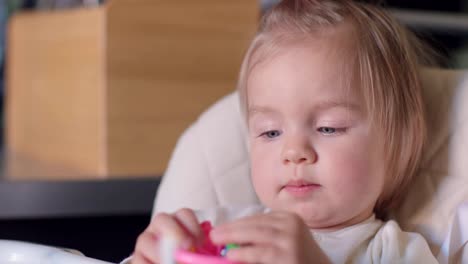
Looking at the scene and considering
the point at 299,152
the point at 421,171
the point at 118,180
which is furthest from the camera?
the point at 118,180

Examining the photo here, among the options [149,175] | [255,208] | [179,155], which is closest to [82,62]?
[149,175]

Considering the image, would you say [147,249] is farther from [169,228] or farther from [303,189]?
[303,189]

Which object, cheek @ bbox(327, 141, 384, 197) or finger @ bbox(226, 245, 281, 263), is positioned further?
cheek @ bbox(327, 141, 384, 197)

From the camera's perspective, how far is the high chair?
0.84m

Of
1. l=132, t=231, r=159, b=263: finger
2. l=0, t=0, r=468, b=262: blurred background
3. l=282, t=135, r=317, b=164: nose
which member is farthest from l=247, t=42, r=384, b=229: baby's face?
l=0, t=0, r=468, b=262: blurred background

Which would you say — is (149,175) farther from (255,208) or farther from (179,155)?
(255,208)

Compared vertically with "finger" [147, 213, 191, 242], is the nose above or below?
below

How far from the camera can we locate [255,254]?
551 mm

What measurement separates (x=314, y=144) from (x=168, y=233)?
0.27 meters

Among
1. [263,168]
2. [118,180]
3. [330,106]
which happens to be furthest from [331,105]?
[118,180]

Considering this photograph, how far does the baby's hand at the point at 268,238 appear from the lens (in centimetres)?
55

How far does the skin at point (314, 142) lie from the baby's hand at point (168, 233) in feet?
0.57

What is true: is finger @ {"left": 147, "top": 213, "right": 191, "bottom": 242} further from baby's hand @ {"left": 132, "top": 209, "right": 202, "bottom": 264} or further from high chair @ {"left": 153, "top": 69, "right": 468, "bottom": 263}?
high chair @ {"left": 153, "top": 69, "right": 468, "bottom": 263}

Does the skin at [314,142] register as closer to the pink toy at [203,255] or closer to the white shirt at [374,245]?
the white shirt at [374,245]
